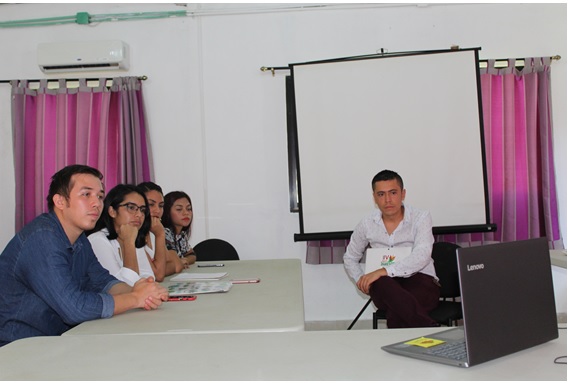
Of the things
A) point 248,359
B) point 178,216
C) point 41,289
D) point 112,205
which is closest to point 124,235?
point 112,205

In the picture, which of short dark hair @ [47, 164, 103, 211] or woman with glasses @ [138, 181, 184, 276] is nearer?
short dark hair @ [47, 164, 103, 211]

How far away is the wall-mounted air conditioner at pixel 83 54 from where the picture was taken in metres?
4.70

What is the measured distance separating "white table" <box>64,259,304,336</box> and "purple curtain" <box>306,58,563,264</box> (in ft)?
7.85

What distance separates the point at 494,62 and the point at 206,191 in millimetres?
2474

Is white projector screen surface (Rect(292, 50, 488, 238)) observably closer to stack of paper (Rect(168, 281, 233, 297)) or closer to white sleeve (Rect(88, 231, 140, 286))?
stack of paper (Rect(168, 281, 233, 297))

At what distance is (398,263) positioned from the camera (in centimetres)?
340

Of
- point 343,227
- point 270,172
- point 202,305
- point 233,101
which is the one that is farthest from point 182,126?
point 202,305

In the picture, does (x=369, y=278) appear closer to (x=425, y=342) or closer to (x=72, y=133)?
(x=425, y=342)

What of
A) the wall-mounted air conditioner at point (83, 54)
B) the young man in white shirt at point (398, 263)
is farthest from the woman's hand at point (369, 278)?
the wall-mounted air conditioner at point (83, 54)

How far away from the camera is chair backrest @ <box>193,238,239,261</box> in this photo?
4.16 m

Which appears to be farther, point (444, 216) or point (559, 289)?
point (559, 289)

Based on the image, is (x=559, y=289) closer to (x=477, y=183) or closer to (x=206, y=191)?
(x=477, y=183)

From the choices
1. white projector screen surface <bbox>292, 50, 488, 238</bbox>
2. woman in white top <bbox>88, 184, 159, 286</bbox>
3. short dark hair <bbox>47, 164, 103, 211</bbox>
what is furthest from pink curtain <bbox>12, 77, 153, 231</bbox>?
short dark hair <bbox>47, 164, 103, 211</bbox>

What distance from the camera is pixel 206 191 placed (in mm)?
4852
